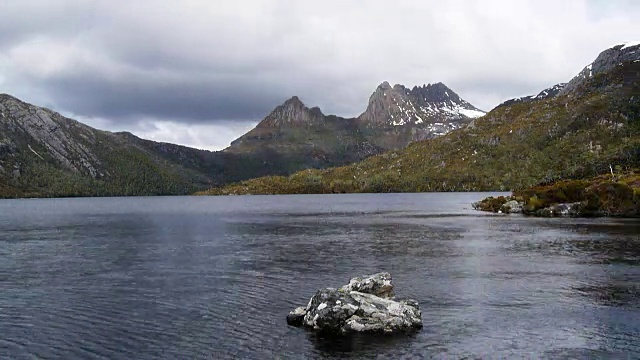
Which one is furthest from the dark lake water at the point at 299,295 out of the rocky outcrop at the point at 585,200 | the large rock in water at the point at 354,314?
the rocky outcrop at the point at 585,200

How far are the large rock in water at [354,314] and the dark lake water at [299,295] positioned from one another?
139 centimetres

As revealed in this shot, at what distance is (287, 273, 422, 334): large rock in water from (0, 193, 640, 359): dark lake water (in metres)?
1.39

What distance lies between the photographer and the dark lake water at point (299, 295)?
3125cm

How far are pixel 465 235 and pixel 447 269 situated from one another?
1652 inches

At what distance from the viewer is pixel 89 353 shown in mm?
30484

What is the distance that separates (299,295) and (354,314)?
1191 cm

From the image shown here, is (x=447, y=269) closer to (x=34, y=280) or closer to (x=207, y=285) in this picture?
(x=207, y=285)

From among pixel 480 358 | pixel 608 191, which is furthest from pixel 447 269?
pixel 608 191

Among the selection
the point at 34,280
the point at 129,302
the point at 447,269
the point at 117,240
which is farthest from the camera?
the point at 117,240

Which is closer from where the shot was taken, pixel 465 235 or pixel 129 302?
pixel 129 302

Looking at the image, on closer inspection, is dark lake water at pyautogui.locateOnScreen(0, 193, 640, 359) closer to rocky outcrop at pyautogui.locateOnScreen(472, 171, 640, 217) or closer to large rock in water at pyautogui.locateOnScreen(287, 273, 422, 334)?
large rock in water at pyautogui.locateOnScreen(287, 273, 422, 334)

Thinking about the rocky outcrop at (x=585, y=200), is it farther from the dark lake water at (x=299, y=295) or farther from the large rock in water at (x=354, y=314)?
the large rock in water at (x=354, y=314)

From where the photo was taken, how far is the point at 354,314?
3547cm

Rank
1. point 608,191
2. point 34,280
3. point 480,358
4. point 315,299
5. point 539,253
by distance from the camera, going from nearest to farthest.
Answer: point 480,358, point 315,299, point 34,280, point 539,253, point 608,191
